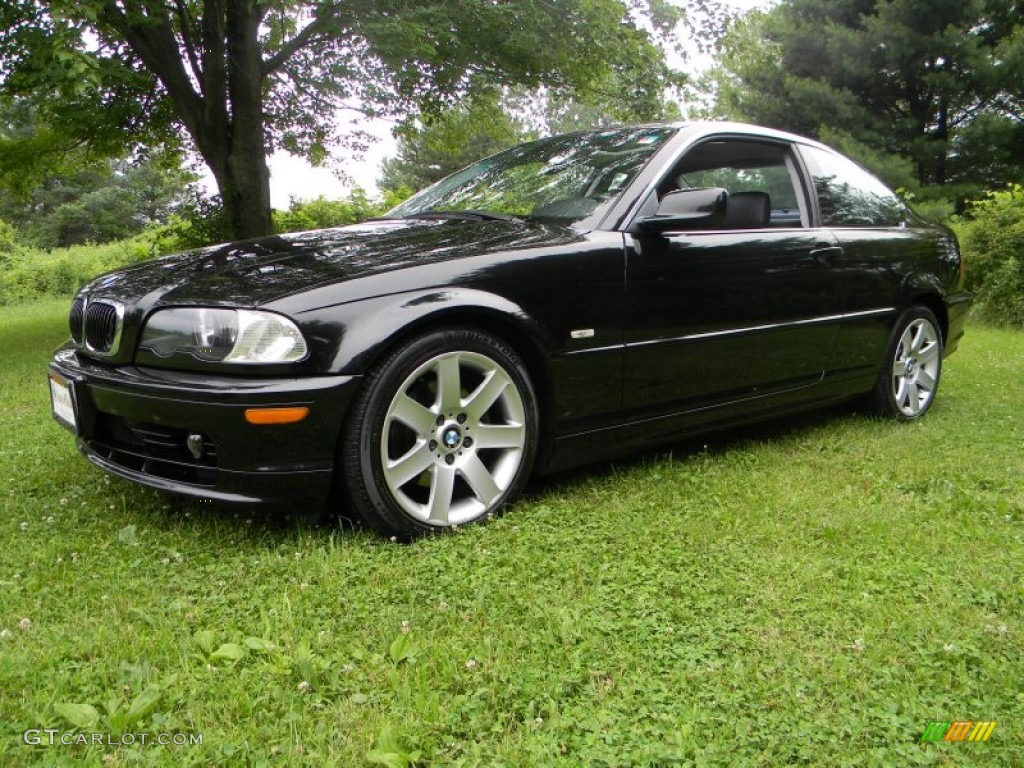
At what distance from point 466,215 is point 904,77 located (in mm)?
17018

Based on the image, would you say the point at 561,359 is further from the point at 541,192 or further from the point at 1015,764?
the point at 1015,764

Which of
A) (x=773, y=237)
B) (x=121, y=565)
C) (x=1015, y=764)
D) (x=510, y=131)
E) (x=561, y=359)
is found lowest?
(x=1015, y=764)

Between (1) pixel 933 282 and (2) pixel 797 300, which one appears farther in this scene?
(1) pixel 933 282

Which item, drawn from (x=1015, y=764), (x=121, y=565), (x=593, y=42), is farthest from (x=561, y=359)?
(x=593, y=42)

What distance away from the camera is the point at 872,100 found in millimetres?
18062

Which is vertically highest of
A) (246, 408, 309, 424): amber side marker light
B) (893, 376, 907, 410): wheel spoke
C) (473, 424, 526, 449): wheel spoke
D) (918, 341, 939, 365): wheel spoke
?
(246, 408, 309, 424): amber side marker light

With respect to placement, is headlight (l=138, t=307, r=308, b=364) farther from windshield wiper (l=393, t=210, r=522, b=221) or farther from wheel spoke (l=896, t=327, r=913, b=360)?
wheel spoke (l=896, t=327, r=913, b=360)

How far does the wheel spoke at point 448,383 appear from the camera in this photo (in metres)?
2.70

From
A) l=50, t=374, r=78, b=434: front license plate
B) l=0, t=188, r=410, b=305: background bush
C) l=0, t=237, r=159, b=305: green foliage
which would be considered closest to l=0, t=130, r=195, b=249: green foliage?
l=0, t=188, r=410, b=305: background bush

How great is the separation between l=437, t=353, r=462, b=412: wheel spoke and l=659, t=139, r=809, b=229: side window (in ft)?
5.30

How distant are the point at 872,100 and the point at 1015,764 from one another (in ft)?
62.4

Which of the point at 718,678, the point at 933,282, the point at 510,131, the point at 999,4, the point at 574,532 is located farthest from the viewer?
the point at 999,4

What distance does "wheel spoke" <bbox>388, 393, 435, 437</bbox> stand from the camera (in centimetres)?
262

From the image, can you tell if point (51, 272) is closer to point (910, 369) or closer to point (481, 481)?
point (910, 369)
